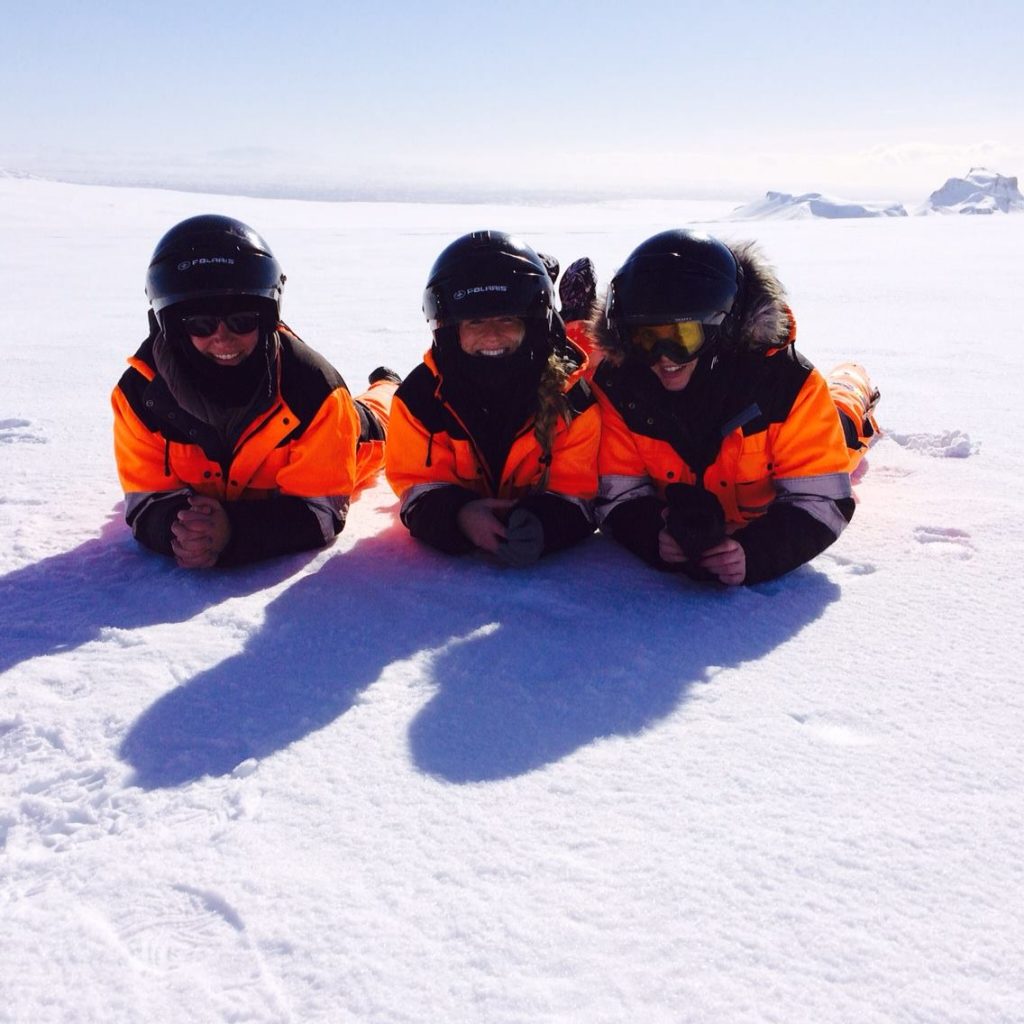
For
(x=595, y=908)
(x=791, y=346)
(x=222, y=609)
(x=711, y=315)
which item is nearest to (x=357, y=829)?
(x=595, y=908)

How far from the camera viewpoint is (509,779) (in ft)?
5.26

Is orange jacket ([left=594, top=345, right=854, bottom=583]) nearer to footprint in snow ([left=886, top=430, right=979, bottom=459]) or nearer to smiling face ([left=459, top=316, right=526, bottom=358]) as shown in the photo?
smiling face ([left=459, top=316, right=526, bottom=358])

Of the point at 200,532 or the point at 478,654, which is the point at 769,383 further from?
the point at 200,532

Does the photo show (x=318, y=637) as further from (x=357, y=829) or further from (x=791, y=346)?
(x=791, y=346)

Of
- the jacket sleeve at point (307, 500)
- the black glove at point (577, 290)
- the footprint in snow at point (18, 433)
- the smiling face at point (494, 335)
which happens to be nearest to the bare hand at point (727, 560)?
the smiling face at point (494, 335)

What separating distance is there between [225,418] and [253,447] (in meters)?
0.11

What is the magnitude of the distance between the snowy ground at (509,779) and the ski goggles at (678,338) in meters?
0.62

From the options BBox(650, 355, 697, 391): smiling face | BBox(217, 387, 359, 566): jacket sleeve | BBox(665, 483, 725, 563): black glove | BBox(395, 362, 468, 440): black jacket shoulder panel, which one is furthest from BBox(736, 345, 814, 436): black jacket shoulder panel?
BBox(217, 387, 359, 566): jacket sleeve

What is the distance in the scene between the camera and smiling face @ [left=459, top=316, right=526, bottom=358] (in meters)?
2.52

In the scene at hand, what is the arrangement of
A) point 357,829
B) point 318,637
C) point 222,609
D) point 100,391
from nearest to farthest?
point 357,829 < point 318,637 < point 222,609 < point 100,391

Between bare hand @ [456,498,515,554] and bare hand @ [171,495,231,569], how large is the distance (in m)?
0.65

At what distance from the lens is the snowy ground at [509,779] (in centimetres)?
117

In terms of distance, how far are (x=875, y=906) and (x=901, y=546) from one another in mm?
1603

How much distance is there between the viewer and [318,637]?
85.7 inches
